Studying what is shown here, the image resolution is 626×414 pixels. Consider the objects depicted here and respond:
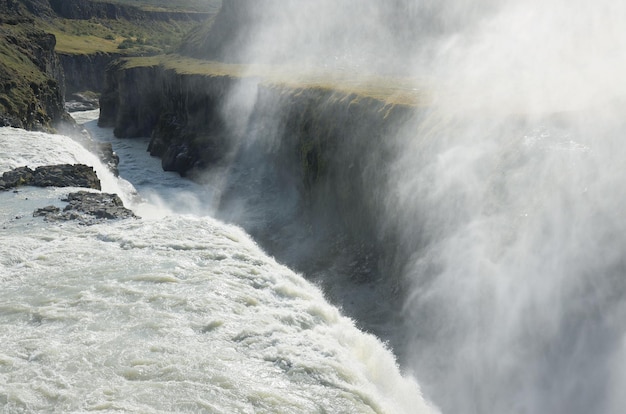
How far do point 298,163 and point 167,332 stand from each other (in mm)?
22317

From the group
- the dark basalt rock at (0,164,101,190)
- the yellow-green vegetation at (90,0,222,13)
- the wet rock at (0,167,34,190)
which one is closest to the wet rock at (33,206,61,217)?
the dark basalt rock at (0,164,101,190)

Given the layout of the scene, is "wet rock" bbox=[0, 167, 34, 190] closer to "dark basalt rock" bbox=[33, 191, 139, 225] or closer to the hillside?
"dark basalt rock" bbox=[33, 191, 139, 225]

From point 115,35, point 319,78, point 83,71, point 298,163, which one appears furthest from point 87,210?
point 115,35

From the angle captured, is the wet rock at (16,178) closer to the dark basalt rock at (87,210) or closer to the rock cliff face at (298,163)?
the dark basalt rock at (87,210)

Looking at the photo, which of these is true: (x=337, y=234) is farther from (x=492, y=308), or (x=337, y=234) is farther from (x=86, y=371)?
(x=86, y=371)

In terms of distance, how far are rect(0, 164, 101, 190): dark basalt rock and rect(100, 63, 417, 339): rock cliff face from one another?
9824mm

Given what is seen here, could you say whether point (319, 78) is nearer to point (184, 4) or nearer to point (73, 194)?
point (73, 194)

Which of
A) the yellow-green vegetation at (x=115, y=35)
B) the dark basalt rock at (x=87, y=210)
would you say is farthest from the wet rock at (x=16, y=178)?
the yellow-green vegetation at (x=115, y=35)

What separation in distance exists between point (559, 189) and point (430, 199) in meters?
5.28

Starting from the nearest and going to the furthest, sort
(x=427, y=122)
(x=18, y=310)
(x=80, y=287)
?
(x=18, y=310) → (x=80, y=287) → (x=427, y=122)

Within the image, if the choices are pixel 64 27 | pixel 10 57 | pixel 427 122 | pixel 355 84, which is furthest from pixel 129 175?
pixel 64 27

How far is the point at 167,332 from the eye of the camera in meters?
13.3

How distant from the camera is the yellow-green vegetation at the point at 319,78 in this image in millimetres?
29630

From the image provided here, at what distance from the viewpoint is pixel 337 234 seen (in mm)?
27703
